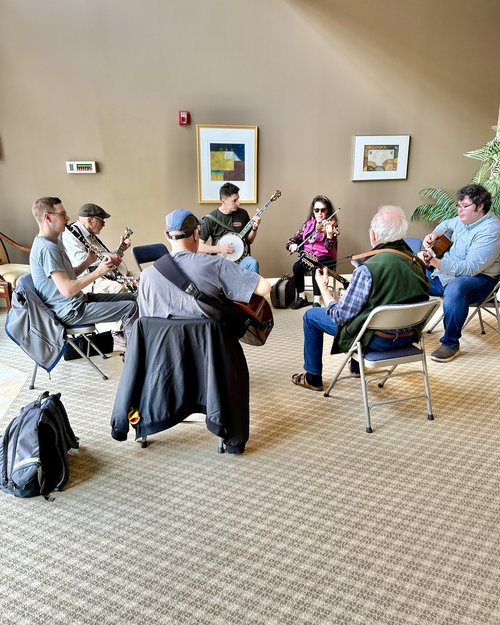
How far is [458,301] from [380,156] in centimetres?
265

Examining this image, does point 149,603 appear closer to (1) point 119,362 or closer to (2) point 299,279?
(1) point 119,362

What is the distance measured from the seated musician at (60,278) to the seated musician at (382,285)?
59.3 inches

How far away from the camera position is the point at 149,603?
5.38ft

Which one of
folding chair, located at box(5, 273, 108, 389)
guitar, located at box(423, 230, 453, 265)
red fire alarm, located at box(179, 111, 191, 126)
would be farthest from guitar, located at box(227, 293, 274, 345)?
red fire alarm, located at box(179, 111, 191, 126)

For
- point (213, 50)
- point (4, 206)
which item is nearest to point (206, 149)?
point (213, 50)

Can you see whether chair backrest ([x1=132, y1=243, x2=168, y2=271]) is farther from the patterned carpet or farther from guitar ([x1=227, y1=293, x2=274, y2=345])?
guitar ([x1=227, y1=293, x2=274, y2=345])

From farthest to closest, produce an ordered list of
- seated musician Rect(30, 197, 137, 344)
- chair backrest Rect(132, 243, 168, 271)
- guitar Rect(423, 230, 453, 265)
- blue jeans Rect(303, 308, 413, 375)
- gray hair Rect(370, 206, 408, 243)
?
chair backrest Rect(132, 243, 168, 271), guitar Rect(423, 230, 453, 265), seated musician Rect(30, 197, 137, 344), blue jeans Rect(303, 308, 413, 375), gray hair Rect(370, 206, 408, 243)

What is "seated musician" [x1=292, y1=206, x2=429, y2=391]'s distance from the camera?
2576 millimetres

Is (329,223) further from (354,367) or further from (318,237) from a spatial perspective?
(354,367)

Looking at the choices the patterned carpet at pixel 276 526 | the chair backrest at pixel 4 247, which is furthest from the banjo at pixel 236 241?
the patterned carpet at pixel 276 526

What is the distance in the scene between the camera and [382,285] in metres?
2.59

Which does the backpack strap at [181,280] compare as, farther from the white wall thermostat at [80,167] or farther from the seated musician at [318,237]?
the white wall thermostat at [80,167]

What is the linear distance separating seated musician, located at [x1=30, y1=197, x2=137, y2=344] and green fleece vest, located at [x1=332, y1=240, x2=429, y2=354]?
1695 mm

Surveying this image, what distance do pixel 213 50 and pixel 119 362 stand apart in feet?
11.8
